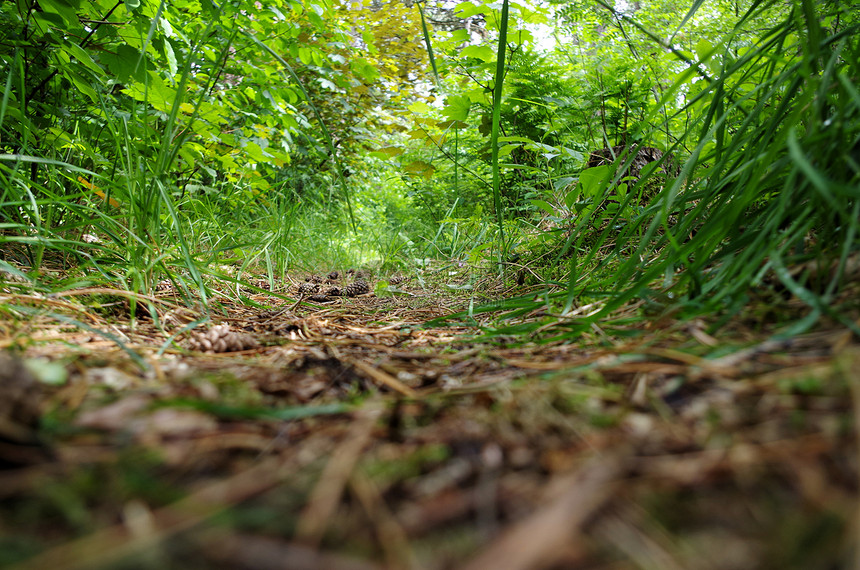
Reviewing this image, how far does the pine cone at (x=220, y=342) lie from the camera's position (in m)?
0.92

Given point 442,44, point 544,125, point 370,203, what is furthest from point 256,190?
point 370,203

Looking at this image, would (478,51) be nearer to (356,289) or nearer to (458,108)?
(458,108)

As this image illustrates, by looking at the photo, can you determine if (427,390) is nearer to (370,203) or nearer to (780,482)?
(780,482)

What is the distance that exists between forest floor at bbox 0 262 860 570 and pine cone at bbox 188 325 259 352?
A: 24 centimetres

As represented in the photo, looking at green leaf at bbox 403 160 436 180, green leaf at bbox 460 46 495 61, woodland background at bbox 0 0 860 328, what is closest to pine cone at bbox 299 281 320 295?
woodland background at bbox 0 0 860 328

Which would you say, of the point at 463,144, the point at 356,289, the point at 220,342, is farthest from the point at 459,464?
the point at 463,144

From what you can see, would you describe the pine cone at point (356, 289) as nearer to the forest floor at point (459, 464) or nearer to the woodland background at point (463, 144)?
the woodland background at point (463, 144)

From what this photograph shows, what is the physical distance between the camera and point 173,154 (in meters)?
1.20

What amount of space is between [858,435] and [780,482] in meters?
0.08

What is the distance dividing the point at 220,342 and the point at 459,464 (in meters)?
0.70

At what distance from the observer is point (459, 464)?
43cm

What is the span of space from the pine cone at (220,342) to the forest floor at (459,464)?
0.24m

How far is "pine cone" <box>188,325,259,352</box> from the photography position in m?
0.92

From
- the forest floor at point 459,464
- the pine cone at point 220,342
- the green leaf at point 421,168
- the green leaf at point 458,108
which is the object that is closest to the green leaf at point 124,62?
the pine cone at point 220,342
